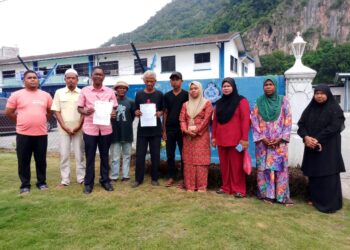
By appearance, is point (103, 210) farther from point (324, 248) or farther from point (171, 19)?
point (171, 19)

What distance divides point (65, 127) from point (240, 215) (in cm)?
265

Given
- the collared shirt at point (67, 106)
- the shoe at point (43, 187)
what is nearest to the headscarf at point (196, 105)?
the collared shirt at point (67, 106)

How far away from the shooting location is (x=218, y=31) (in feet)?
180

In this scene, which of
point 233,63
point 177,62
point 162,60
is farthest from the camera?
point 233,63

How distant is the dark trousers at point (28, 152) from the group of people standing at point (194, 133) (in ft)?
0.04

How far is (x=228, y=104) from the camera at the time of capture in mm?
4395

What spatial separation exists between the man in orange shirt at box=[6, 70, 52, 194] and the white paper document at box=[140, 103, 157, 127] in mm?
1334

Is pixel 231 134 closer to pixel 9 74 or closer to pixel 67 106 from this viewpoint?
pixel 67 106

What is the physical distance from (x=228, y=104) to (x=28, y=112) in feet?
8.68

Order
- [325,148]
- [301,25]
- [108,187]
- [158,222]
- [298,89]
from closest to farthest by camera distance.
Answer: [158,222], [325,148], [108,187], [298,89], [301,25]

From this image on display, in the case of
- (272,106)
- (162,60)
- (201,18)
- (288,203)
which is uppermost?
(201,18)

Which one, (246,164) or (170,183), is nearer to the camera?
(246,164)

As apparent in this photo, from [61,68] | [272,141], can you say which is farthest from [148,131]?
[61,68]

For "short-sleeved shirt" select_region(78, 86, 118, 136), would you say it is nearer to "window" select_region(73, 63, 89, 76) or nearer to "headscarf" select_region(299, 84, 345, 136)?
"headscarf" select_region(299, 84, 345, 136)
